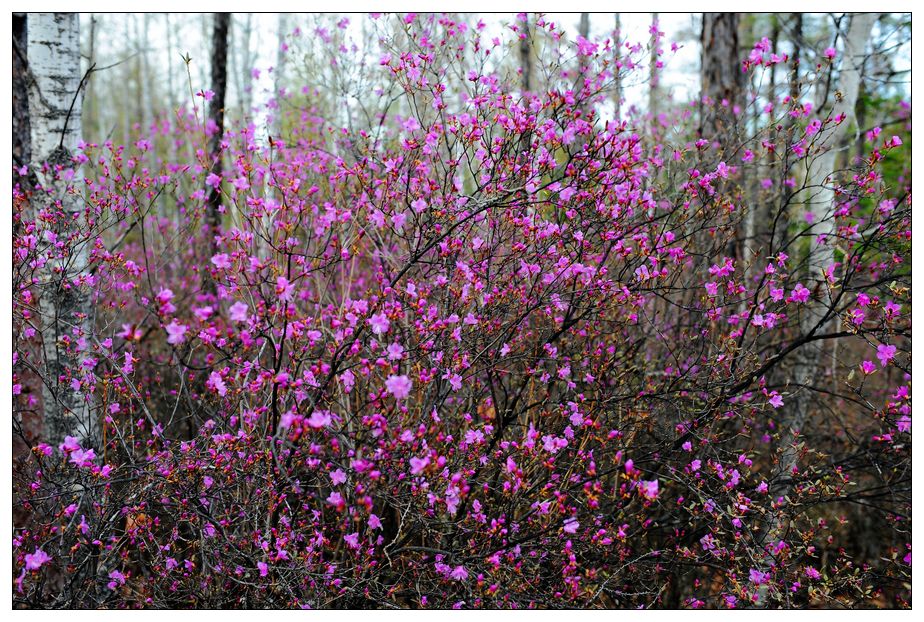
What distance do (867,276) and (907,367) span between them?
6.76 ft

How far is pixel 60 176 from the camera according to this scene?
315 cm

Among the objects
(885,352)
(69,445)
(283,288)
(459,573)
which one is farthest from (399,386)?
(885,352)

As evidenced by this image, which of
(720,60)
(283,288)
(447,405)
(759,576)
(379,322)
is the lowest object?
(759,576)

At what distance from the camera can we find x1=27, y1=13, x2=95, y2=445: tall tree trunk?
10.3 ft

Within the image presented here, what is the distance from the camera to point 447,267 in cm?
300

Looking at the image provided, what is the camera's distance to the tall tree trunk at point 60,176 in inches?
123

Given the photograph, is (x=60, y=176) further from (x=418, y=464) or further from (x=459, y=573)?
(x=459, y=573)

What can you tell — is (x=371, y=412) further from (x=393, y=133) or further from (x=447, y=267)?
(x=393, y=133)

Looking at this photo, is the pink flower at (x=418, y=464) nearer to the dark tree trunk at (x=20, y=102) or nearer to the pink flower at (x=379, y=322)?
the pink flower at (x=379, y=322)

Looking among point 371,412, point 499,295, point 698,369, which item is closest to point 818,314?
point 698,369

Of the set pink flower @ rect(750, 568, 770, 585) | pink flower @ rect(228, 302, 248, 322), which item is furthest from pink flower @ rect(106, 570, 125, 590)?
pink flower @ rect(750, 568, 770, 585)

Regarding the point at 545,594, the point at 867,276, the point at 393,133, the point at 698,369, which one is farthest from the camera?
the point at 393,133

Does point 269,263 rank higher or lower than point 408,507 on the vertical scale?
higher

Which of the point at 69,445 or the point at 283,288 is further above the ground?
the point at 283,288
